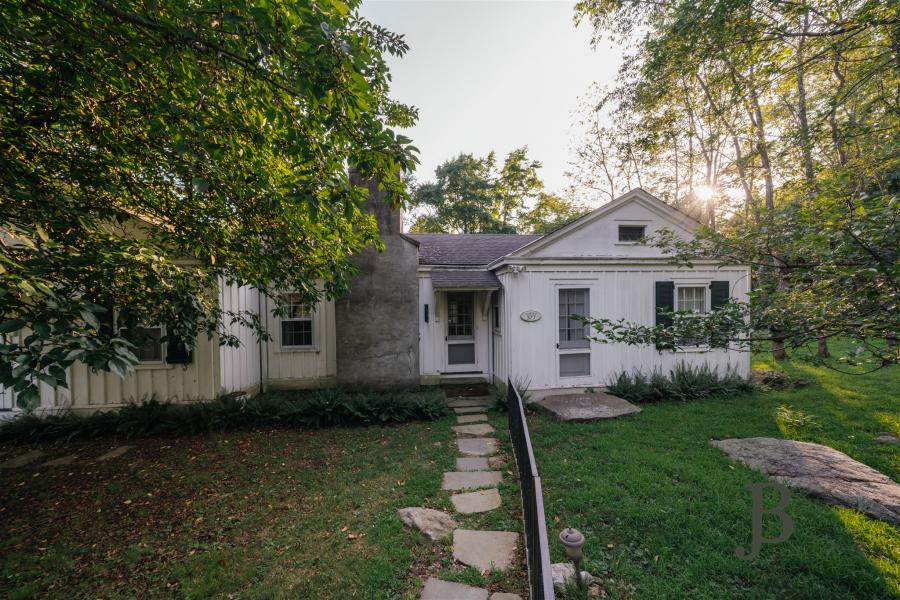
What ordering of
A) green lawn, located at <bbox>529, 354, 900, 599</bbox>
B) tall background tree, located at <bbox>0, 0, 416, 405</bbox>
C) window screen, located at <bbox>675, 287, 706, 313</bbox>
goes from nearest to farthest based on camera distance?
tall background tree, located at <bbox>0, 0, 416, 405</bbox>
green lawn, located at <bbox>529, 354, 900, 599</bbox>
window screen, located at <bbox>675, 287, 706, 313</bbox>

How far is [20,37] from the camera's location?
2947 mm

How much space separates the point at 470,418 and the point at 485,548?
12.4ft

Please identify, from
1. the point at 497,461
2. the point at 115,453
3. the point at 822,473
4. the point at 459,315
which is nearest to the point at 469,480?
the point at 497,461

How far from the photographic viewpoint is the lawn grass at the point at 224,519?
3.09 m

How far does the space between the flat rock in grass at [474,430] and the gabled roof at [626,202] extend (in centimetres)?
407

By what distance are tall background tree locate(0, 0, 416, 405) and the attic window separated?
644 cm

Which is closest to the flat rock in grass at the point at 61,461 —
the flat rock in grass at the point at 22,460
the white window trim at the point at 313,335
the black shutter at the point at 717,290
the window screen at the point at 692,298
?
the flat rock in grass at the point at 22,460

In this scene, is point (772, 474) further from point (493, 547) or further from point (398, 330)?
point (398, 330)

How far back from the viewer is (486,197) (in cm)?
2666

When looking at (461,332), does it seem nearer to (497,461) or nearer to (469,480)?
(497,461)

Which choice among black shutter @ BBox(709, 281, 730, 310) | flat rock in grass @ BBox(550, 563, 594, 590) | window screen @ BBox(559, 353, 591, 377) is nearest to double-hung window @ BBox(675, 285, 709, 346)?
black shutter @ BBox(709, 281, 730, 310)

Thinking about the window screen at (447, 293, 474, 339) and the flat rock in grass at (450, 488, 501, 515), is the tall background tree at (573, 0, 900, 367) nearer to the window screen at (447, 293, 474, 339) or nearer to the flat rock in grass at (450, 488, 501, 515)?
the flat rock in grass at (450, 488, 501, 515)

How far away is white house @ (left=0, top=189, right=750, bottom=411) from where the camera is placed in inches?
294

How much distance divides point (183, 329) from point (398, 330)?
4425 mm
